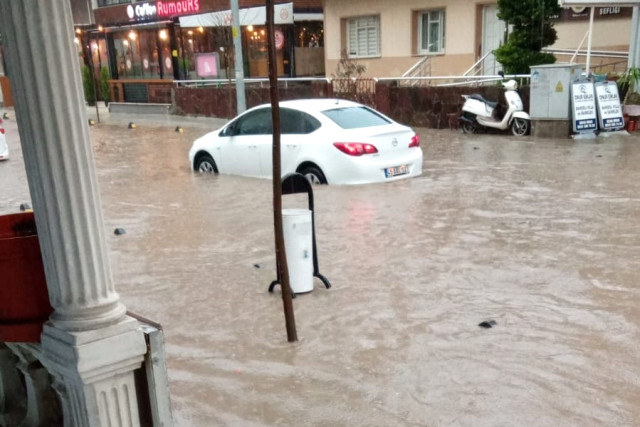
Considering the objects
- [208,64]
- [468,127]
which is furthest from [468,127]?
[208,64]

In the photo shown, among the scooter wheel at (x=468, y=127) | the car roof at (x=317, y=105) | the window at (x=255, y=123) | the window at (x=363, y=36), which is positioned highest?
the window at (x=363, y=36)

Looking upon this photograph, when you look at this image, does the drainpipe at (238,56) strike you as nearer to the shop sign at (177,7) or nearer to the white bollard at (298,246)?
the white bollard at (298,246)

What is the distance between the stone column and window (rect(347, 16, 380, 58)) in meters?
22.2

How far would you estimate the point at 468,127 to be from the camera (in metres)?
16.1

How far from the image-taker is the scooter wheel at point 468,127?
1596cm

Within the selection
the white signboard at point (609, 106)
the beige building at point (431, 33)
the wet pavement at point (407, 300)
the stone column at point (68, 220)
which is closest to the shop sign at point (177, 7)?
the beige building at point (431, 33)

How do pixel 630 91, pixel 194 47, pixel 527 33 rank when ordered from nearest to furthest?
pixel 630 91, pixel 527 33, pixel 194 47

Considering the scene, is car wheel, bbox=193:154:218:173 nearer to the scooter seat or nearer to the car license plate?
the car license plate

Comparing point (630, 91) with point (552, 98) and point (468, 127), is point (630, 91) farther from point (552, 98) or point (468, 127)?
point (468, 127)

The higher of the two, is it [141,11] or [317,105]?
[141,11]

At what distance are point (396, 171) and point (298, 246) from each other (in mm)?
4925

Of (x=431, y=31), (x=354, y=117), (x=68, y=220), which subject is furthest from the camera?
(x=431, y=31)

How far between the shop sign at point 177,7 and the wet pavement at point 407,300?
68.1ft

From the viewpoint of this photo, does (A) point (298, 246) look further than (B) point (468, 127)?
No
